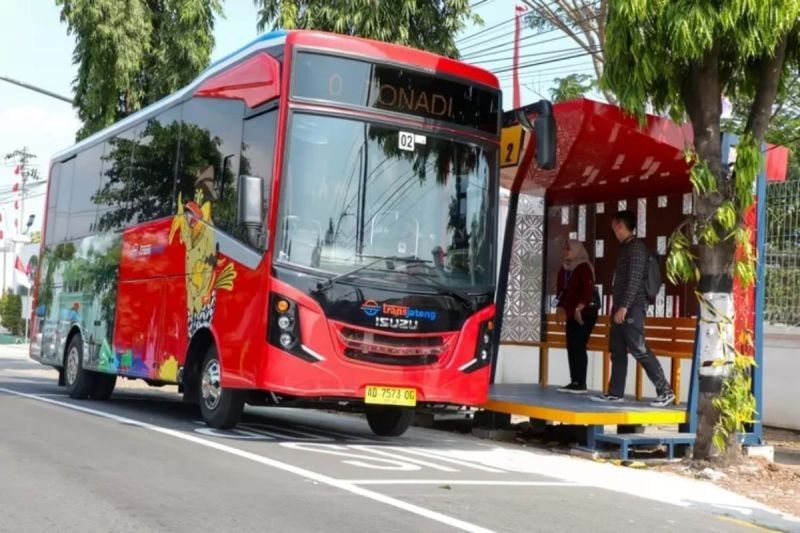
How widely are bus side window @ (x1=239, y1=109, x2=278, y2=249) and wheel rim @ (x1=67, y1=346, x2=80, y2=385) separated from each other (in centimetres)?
652

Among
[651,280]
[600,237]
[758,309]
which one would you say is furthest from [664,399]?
[600,237]

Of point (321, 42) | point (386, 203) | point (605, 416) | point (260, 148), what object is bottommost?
point (605, 416)

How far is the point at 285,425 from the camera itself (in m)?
12.8

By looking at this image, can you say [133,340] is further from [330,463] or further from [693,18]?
[693,18]

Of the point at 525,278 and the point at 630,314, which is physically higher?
the point at 525,278

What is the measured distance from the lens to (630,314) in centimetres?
1158

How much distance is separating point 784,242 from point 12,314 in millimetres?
51314

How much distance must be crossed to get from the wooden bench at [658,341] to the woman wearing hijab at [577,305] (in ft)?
1.14

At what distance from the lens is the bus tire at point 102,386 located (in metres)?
15.9

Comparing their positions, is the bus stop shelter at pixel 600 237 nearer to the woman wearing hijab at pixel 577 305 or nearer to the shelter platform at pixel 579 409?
the shelter platform at pixel 579 409

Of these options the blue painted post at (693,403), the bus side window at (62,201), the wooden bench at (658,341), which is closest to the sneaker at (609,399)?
the wooden bench at (658,341)

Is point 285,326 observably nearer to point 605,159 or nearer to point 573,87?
point 605,159

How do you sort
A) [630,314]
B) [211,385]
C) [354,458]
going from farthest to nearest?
1. [630,314]
2. [211,385]
3. [354,458]

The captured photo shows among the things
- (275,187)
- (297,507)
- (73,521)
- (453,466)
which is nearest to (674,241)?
(453,466)
